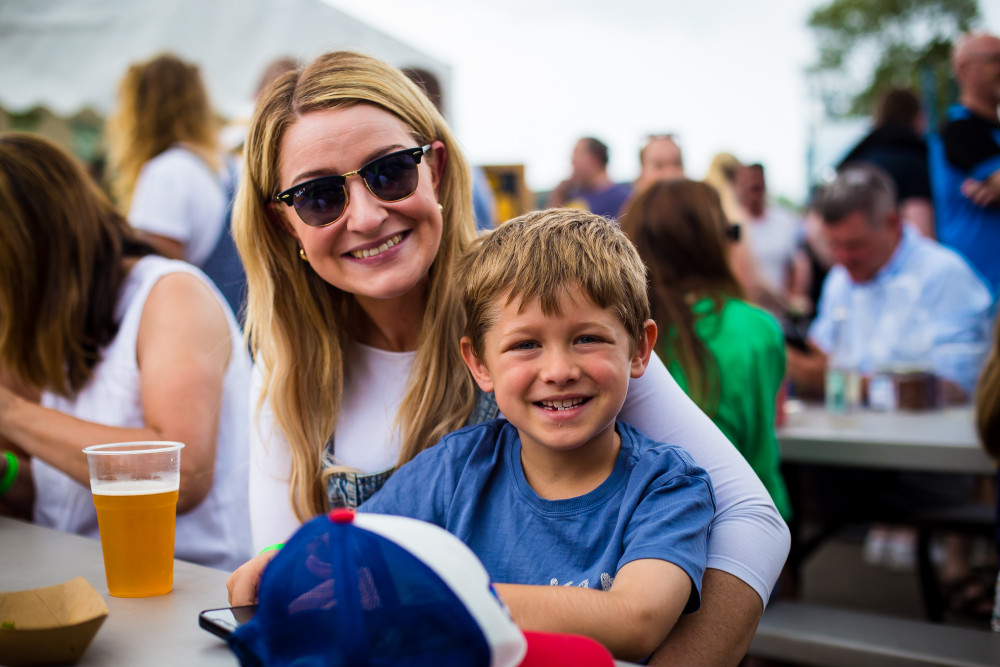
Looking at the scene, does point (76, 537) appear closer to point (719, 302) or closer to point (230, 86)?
point (719, 302)

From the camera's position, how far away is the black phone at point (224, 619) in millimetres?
1064

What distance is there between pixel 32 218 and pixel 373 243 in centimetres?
99

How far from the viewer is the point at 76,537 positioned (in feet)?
5.53

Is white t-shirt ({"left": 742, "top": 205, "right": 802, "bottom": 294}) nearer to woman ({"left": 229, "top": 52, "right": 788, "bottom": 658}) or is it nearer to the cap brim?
woman ({"left": 229, "top": 52, "right": 788, "bottom": 658})

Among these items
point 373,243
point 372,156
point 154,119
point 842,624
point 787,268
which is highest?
point 154,119

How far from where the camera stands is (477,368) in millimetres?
1466

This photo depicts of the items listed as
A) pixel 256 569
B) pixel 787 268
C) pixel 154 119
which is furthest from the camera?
pixel 787 268

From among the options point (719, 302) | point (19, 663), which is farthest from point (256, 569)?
point (719, 302)

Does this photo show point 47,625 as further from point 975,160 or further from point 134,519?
point 975,160

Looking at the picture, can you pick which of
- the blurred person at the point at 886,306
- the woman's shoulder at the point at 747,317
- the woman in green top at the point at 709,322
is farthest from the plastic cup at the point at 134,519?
the blurred person at the point at 886,306

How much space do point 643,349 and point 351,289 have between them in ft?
1.92

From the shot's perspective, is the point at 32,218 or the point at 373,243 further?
the point at 32,218

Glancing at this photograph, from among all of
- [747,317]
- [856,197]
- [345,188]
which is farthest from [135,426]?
[856,197]

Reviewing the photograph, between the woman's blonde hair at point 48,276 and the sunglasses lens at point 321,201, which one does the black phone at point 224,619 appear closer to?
the sunglasses lens at point 321,201
